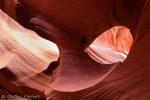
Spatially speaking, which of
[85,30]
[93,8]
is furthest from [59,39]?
[93,8]

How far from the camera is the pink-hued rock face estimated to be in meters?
0.99

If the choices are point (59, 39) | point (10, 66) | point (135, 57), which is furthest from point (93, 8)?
point (10, 66)

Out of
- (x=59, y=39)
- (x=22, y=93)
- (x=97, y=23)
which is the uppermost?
(x=97, y=23)

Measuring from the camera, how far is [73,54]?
142 cm

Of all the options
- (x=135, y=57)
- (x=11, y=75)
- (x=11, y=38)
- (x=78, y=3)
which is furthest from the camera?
(x=11, y=38)

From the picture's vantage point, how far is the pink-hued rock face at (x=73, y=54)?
99cm

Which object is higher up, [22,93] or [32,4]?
[32,4]

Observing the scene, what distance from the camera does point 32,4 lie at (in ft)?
5.17

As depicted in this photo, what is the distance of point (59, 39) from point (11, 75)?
0.43m

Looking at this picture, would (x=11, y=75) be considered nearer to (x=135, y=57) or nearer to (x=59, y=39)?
(x=59, y=39)

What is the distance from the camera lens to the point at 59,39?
1.45 meters

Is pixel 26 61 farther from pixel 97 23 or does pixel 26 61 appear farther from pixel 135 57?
pixel 135 57

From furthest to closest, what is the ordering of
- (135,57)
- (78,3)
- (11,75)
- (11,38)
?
(11,38) → (78,3) → (11,75) → (135,57)

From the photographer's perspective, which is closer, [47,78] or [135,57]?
[135,57]
